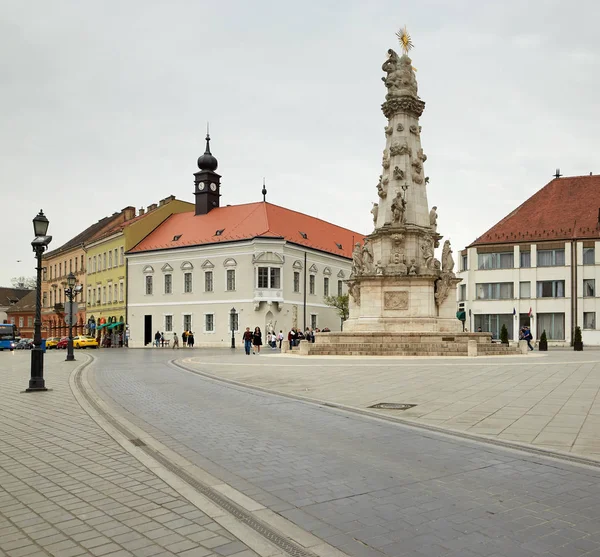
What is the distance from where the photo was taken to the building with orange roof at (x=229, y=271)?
57969mm

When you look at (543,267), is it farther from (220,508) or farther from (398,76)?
(220,508)

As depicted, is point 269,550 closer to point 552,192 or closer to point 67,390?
point 67,390

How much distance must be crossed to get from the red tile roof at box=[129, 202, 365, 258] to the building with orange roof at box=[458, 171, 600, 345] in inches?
606

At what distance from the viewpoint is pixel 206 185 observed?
6819 centimetres

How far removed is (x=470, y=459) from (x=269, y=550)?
12.0ft

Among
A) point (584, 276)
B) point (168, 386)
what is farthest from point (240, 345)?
point (168, 386)

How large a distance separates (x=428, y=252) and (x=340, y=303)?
32232mm

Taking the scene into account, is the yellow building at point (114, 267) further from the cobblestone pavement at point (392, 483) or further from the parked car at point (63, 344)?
the cobblestone pavement at point (392, 483)

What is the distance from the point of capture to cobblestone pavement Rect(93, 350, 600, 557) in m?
4.85

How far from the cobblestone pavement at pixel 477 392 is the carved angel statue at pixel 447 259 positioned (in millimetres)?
10204

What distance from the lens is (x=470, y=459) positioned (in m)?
7.51

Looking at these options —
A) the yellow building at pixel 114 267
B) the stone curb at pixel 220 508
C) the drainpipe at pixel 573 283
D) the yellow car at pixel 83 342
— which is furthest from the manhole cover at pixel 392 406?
the yellow building at pixel 114 267

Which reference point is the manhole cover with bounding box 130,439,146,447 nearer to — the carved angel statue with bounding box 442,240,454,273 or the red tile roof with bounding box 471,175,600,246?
the carved angel statue with bounding box 442,240,454,273

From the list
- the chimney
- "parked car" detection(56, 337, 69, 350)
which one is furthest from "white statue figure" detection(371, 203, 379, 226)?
the chimney
